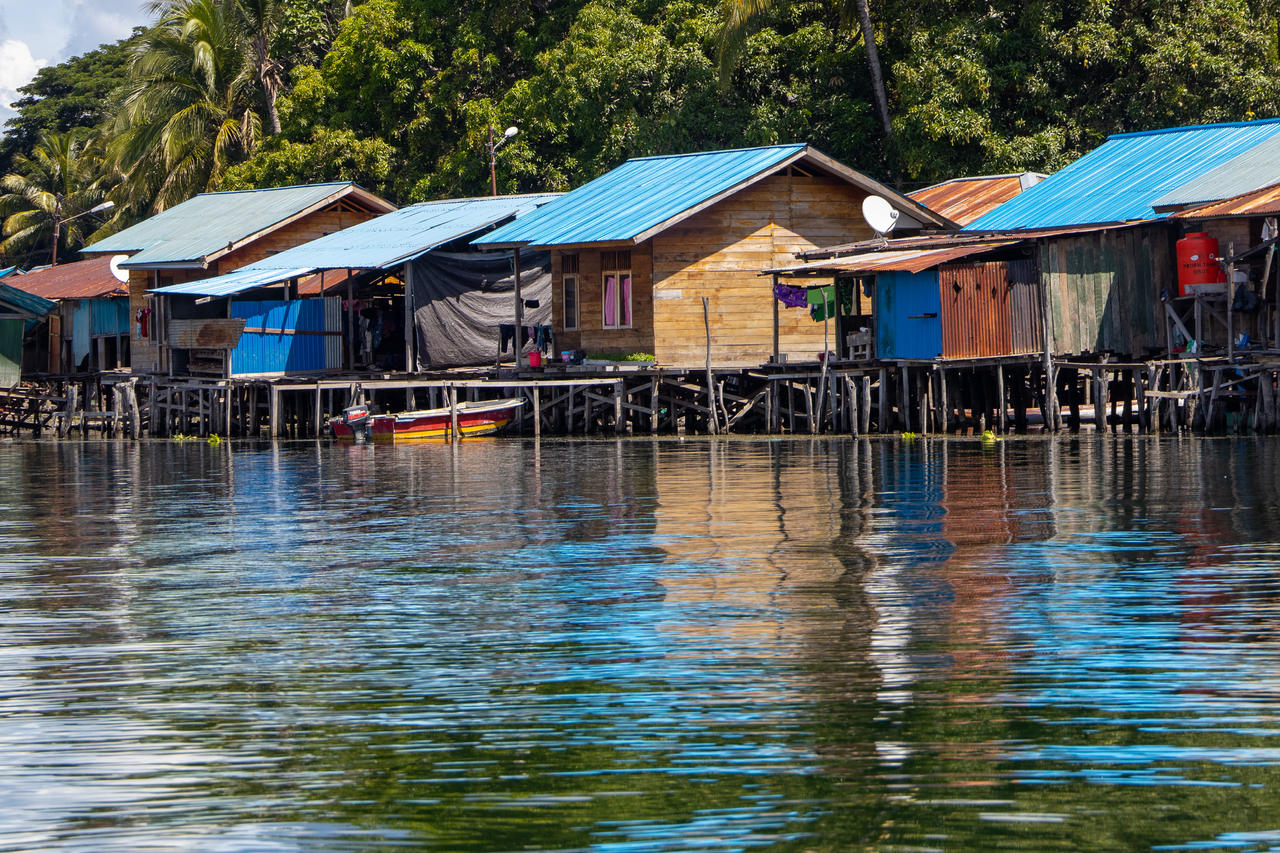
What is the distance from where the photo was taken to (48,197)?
66125 millimetres

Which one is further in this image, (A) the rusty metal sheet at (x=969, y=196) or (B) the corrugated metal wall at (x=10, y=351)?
(B) the corrugated metal wall at (x=10, y=351)

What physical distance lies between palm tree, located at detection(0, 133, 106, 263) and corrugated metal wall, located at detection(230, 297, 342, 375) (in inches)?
1059

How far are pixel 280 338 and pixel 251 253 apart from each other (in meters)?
4.56

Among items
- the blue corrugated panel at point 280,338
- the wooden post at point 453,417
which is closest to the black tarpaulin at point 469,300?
the wooden post at point 453,417

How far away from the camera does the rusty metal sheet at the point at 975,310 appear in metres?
29.2

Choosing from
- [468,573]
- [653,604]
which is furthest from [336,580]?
[653,604]

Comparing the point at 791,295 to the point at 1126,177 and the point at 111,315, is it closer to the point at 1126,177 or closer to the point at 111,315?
the point at 1126,177

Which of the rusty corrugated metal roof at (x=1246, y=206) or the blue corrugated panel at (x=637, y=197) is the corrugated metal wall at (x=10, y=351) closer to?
the blue corrugated panel at (x=637, y=197)

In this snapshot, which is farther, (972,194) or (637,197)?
(972,194)

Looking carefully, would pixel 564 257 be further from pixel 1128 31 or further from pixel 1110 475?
pixel 1110 475

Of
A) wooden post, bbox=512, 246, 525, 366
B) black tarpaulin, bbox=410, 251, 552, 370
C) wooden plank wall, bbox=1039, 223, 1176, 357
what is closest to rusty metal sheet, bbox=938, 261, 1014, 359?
wooden plank wall, bbox=1039, 223, 1176, 357

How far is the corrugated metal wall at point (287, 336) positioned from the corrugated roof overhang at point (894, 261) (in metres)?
11.8

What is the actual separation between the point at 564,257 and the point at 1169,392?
1342 centimetres

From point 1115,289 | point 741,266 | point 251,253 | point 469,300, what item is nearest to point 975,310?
point 1115,289
